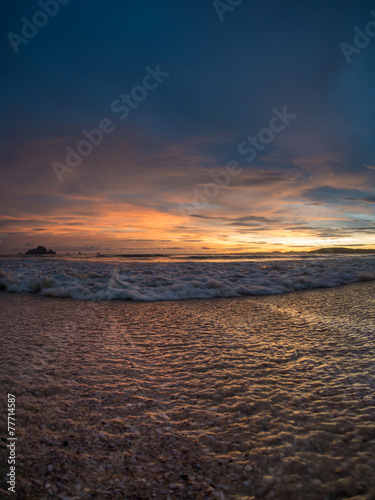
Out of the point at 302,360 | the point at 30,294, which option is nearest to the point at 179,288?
the point at 30,294

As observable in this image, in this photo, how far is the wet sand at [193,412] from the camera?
102cm

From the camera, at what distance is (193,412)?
144 cm

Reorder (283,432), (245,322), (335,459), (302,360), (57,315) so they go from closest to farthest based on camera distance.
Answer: (335,459)
(283,432)
(302,360)
(245,322)
(57,315)

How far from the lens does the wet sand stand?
1.02m

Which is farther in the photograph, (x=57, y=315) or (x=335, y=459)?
(x=57, y=315)

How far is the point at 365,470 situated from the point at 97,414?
44.7 inches

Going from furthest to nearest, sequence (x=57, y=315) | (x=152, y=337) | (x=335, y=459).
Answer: (x=57, y=315)
(x=152, y=337)
(x=335, y=459)

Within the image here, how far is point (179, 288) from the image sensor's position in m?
5.80

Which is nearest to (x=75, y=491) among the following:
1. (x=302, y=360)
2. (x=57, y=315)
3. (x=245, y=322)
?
(x=302, y=360)

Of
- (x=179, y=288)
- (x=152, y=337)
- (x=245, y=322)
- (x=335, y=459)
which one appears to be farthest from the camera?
(x=179, y=288)

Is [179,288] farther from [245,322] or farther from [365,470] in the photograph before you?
[365,470]

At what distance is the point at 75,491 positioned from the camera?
0.98m

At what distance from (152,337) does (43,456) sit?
5.40ft

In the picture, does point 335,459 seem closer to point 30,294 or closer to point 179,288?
point 179,288
